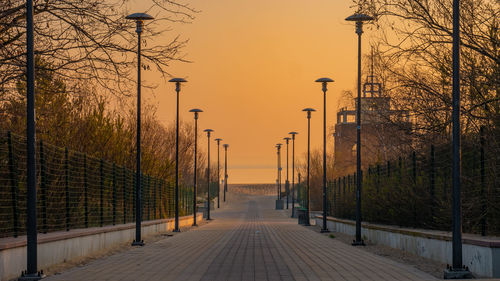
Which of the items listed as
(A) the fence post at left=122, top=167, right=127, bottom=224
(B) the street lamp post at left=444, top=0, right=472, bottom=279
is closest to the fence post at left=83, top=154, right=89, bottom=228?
(A) the fence post at left=122, top=167, right=127, bottom=224

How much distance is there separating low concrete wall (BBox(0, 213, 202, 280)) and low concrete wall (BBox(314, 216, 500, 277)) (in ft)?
28.5

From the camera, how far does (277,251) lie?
22.7 m

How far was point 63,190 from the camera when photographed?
2145cm

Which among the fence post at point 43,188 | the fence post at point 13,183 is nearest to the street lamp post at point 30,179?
the fence post at point 13,183

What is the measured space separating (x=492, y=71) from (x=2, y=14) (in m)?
12.0

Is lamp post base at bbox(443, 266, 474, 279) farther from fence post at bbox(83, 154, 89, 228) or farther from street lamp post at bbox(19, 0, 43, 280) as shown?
fence post at bbox(83, 154, 89, 228)

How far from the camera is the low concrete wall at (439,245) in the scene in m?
13.5

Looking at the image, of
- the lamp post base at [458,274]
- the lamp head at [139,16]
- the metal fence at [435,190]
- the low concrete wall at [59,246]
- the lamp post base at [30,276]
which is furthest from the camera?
the lamp head at [139,16]

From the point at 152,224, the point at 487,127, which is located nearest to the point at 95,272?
the point at 487,127

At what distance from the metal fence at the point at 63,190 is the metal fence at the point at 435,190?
9831mm

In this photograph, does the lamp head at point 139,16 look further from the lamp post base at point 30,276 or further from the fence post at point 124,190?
the lamp post base at point 30,276

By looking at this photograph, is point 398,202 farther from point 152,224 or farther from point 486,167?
point 152,224

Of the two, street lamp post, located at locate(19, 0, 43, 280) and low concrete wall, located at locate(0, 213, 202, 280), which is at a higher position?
street lamp post, located at locate(19, 0, 43, 280)

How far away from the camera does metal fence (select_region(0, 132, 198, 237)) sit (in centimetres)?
1606
